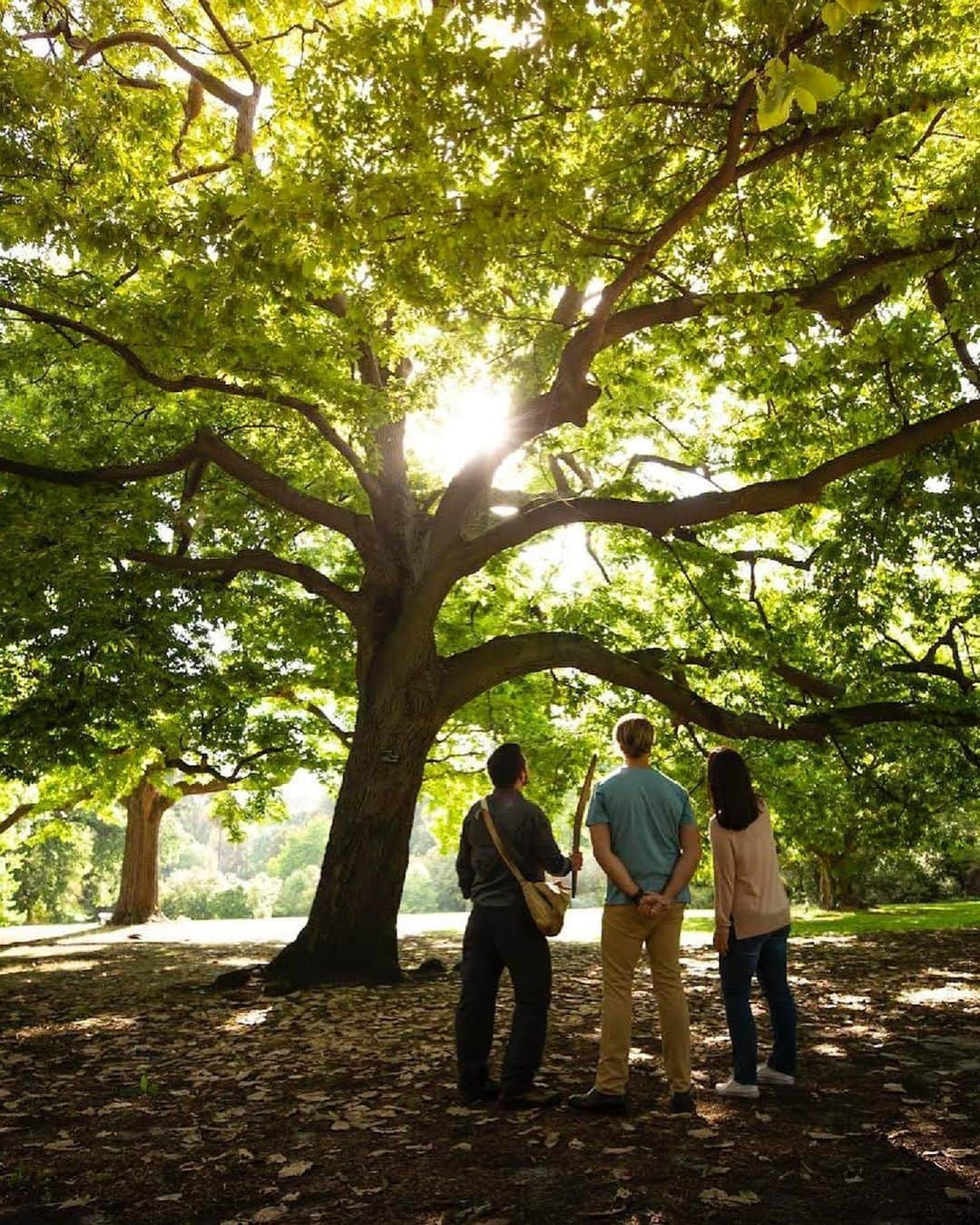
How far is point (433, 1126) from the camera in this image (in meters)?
5.00

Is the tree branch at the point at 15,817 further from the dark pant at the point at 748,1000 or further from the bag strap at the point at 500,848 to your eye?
the dark pant at the point at 748,1000

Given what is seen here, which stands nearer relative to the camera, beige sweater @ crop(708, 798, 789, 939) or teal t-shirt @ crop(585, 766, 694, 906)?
teal t-shirt @ crop(585, 766, 694, 906)

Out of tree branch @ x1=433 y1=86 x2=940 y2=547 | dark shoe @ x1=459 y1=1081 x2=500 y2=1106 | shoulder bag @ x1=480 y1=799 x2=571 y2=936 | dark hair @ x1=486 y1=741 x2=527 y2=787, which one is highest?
tree branch @ x1=433 y1=86 x2=940 y2=547

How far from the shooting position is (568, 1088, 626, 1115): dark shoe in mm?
5074

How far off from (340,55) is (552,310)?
5049 mm

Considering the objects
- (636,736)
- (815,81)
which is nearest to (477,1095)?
(636,736)

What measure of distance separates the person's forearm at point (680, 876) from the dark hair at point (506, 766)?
3.71ft

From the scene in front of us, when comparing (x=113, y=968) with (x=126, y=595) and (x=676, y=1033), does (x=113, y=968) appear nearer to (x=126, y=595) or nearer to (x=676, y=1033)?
(x=126, y=595)

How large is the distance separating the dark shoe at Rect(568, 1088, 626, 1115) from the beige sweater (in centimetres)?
116

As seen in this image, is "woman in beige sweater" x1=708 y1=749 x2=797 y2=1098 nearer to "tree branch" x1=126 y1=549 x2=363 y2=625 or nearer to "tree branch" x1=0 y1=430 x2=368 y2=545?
"tree branch" x1=126 y1=549 x2=363 y2=625

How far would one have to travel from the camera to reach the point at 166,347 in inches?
394

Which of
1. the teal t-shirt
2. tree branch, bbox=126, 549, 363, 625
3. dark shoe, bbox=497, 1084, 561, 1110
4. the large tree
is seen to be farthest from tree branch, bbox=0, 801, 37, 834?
the teal t-shirt

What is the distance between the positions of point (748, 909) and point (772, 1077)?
1079 millimetres

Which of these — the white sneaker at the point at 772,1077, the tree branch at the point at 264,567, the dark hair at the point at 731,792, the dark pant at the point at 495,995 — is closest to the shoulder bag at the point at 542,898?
the dark pant at the point at 495,995
